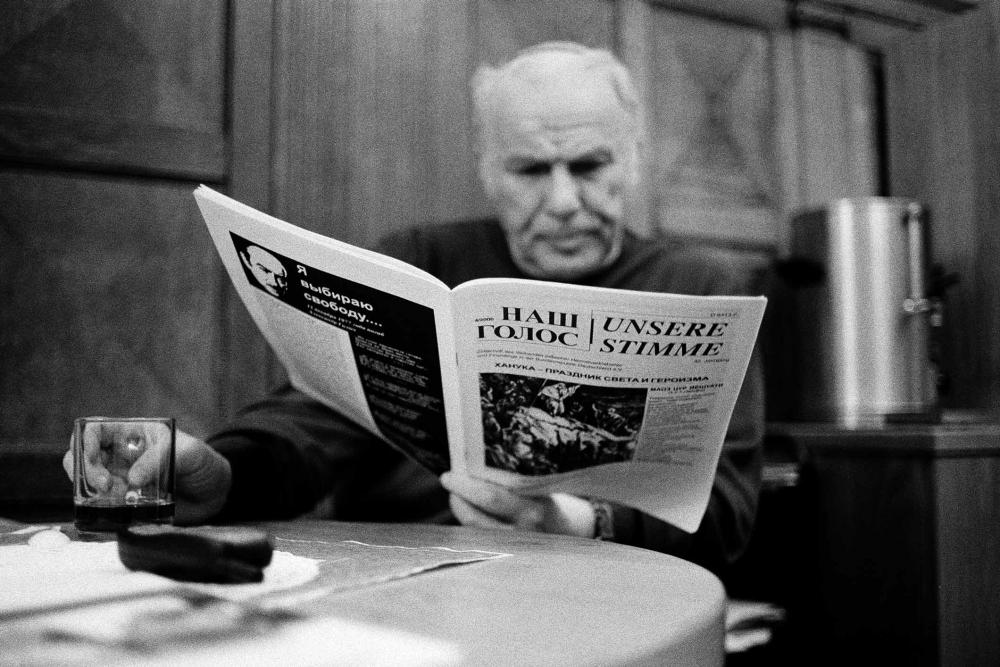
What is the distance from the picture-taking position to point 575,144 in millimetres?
1313

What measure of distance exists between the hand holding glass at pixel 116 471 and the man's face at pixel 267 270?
186 mm

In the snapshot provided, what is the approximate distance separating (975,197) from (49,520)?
6.74ft

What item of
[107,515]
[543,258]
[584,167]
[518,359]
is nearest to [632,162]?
[584,167]

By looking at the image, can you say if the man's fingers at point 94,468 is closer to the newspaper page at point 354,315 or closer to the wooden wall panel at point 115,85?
the newspaper page at point 354,315

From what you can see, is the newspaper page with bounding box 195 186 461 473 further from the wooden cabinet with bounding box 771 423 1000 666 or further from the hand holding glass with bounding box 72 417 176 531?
the wooden cabinet with bounding box 771 423 1000 666

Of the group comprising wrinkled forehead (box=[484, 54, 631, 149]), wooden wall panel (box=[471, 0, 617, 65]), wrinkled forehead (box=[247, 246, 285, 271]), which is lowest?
wrinkled forehead (box=[247, 246, 285, 271])

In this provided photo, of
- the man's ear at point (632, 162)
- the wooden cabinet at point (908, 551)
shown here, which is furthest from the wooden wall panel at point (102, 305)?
the wooden cabinet at point (908, 551)

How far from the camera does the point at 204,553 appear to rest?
1.46 ft

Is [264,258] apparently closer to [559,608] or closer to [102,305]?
[559,608]

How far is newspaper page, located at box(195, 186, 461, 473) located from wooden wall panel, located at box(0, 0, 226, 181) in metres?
0.71

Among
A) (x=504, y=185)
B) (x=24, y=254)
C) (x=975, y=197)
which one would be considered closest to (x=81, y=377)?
(x=24, y=254)

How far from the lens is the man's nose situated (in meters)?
1.31

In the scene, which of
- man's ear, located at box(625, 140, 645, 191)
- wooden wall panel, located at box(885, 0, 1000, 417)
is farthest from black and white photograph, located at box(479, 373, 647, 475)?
wooden wall panel, located at box(885, 0, 1000, 417)

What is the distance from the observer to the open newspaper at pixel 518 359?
72 centimetres
